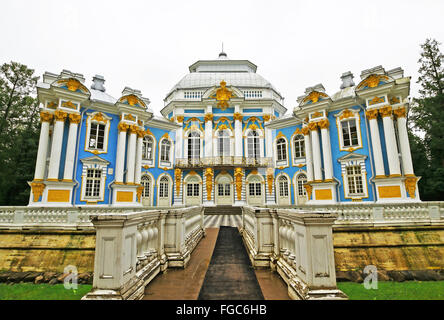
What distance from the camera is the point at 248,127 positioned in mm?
23141

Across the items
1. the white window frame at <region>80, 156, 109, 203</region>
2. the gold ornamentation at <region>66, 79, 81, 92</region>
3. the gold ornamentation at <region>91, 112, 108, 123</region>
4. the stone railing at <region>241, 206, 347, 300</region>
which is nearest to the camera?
the stone railing at <region>241, 206, 347, 300</region>

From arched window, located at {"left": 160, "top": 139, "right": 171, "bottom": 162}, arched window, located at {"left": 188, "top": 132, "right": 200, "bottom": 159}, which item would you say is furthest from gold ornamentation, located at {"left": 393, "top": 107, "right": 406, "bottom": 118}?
arched window, located at {"left": 160, "top": 139, "right": 171, "bottom": 162}

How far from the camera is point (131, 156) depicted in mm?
16562

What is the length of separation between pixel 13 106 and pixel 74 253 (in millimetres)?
19536

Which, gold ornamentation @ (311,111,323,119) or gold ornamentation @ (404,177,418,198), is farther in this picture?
gold ornamentation @ (311,111,323,119)

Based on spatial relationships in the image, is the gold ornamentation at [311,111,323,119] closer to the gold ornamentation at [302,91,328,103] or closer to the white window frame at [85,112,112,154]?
the gold ornamentation at [302,91,328,103]

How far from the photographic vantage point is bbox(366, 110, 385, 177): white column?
43.9ft

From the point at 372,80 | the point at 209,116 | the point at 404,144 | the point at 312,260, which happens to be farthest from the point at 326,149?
the point at 312,260

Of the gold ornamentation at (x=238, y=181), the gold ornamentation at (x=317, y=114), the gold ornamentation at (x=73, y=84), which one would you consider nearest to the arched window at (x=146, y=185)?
the gold ornamentation at (x=238, y=181)

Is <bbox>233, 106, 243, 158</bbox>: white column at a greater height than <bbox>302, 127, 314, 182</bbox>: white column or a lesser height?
greater

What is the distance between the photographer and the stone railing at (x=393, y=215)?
7590mm

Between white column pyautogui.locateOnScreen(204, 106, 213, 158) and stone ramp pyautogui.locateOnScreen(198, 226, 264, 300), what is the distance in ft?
54.4

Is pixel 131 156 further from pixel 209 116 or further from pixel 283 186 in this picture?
pixel 283 186
